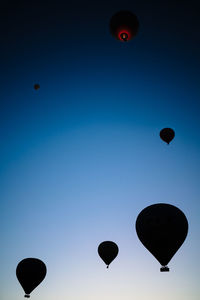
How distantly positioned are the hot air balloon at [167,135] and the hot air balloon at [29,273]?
856 cm

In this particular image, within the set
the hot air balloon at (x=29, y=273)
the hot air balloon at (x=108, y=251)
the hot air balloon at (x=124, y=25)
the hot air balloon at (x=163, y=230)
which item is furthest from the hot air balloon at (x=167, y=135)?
the hot air balloon at (x=29, y=273)

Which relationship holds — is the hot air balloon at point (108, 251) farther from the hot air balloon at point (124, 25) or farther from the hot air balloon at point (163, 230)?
the hot air balloon at point (124, 25)

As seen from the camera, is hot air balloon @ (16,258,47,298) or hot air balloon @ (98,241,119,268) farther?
hot air balloon @ (98,241,119,268)

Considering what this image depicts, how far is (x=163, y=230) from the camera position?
7531 mm

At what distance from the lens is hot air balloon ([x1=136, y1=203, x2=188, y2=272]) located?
7578mm

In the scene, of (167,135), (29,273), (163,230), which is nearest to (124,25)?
(167,135)

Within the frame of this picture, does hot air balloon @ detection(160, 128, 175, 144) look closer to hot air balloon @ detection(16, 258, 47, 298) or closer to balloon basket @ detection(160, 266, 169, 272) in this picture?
balloon basket @ detection(160, 266, 169, 272)

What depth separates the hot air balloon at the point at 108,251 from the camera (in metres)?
12.6

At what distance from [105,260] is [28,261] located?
409 centimetres

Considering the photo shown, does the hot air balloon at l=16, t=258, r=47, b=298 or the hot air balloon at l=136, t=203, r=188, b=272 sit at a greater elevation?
the hot air balloon at l=136, t=203, r=188, b=272

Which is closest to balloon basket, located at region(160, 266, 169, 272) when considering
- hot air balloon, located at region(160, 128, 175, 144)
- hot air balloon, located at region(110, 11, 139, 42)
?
hot air balloon, located at region(160, 128, 175, 144)

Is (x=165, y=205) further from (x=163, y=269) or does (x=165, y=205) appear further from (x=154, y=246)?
(x=163, y=269)

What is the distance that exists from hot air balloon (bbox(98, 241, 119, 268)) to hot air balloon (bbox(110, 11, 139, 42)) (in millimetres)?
10535

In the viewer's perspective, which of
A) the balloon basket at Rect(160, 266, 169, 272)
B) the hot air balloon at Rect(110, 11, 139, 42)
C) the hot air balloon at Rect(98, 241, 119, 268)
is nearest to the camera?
the hot air balloon at Rect(110, 11, 139, 42)
